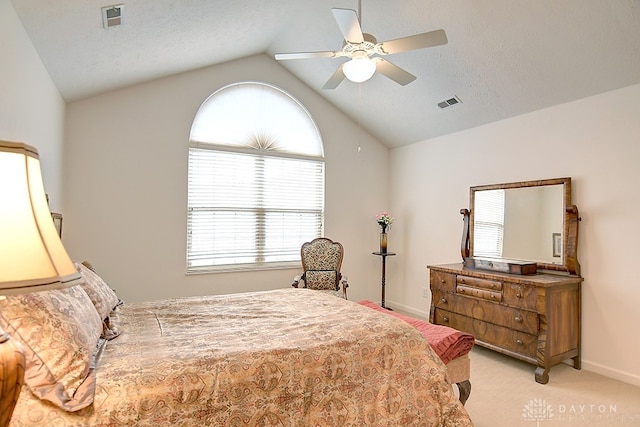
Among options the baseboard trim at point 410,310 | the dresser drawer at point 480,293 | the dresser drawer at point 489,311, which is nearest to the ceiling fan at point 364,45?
the dresser drawer at point 480,293

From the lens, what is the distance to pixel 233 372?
66.7 inches

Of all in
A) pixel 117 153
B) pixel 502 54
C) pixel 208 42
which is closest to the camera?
pixel 502 54

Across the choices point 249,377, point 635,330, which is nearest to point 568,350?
point 635,330

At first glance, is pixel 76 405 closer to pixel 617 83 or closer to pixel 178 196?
pixel 178 196

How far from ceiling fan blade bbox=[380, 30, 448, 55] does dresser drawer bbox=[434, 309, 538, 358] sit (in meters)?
2.61

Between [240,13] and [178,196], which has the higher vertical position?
[240,13]

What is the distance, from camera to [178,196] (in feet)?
14.5

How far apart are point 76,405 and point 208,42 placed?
3.42 m

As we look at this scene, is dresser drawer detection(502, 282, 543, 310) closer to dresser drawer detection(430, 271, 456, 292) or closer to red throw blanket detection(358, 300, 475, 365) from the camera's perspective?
dresser drawer detection(430, 271, 456, 292)

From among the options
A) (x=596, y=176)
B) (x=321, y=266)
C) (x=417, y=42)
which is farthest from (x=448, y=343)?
(x=321, y=266)

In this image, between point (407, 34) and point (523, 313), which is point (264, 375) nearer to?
point (523, 313)

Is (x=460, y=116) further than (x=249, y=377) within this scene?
Yes

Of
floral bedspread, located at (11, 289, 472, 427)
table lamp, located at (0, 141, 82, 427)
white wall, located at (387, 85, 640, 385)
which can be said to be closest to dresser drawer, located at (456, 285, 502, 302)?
white wall, located at (387, 85, 640, 385)

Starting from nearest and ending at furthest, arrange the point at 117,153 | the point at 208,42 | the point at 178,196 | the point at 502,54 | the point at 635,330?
the point at 635,330, the point at 502,54, the point at 208,42, the point at 117,153, the point at 178,196
